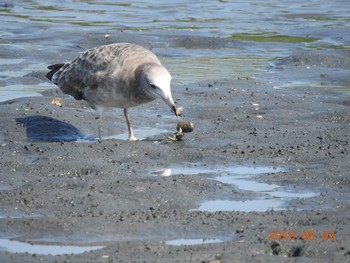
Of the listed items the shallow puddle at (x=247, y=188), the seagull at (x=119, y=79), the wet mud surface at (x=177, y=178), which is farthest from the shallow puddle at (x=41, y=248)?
the seagull at (x=119, y=79)

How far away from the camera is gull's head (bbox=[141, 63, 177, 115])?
444 inches

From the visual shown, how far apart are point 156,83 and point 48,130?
182cm

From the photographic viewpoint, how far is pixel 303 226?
8344 millimetres

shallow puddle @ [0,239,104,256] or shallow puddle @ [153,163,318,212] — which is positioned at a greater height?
shallow puddle @ [0,239,104,256]

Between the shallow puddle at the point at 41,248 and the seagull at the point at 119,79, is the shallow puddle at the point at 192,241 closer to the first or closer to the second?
the shallow puddle at the point at 41,248

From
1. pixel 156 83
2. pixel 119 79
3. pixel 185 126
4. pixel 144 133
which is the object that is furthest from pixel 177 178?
pixel 144 133

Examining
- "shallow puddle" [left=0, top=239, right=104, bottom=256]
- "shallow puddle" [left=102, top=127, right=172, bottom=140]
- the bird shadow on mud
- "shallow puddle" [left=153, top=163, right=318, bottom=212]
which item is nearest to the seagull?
"shallow puddle" [left=102, top=127, right=172, bottom=140]

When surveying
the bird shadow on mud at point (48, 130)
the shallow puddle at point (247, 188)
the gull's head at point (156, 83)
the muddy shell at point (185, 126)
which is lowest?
the bird shadow on mud at point (48, 130)

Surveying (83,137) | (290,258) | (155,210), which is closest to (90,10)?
(83,137)

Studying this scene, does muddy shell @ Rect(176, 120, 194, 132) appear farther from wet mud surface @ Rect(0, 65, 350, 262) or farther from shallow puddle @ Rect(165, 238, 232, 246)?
shallow puddle @ Rect(165, 238, 232, 246)

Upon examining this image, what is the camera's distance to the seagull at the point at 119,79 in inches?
447

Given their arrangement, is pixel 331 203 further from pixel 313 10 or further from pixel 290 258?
pixel 313 10

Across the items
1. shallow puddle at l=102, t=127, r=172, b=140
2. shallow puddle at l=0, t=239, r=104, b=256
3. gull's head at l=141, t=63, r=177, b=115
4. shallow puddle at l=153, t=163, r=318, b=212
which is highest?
gull's head at l=141, t=63, r=177, b=115

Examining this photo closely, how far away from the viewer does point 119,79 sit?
1175cm
